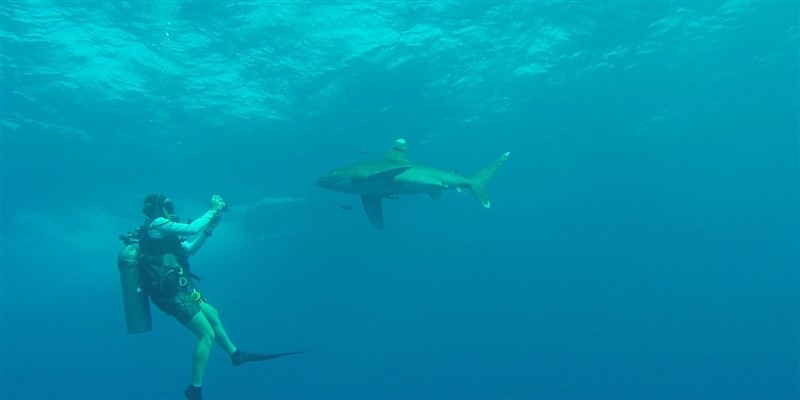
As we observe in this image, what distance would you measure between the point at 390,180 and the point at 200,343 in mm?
4728

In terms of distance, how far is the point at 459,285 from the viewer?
73938 millimetres

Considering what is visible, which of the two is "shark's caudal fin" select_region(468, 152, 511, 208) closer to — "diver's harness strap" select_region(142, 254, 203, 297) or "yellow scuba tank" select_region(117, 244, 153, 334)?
"diver's harness strap" select_region(142, 254, 203, 297)

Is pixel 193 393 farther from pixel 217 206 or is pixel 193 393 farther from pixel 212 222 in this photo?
Result: pixel 217 206

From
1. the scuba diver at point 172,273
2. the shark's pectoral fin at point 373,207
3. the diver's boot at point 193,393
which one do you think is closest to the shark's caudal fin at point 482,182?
the shark's pectoral fin at point 373,207

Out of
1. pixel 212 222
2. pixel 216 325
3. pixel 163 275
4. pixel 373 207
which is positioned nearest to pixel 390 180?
pixel 373 207

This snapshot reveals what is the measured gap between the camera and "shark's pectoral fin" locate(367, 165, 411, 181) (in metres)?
9.96

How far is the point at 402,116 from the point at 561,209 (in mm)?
27812

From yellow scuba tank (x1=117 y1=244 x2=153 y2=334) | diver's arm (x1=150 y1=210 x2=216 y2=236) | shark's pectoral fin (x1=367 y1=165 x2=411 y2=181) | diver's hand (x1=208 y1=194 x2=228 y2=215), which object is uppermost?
shark's pectoral fin (x1=367 y1=165 x2=411 y2=181)

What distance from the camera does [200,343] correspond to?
25.8 ft

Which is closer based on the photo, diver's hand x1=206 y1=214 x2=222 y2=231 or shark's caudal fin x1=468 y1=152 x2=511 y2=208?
diver's hand x1=206 y1=214 x2=222 y2=231

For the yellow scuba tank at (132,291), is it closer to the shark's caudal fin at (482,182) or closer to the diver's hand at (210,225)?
the diver's hand at (210,225)

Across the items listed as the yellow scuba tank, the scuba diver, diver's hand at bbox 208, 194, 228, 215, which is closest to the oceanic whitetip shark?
diver's hand at bbox 208, 194, 228, 215

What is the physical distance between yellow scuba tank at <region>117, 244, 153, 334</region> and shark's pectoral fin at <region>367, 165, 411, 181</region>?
4.44 m

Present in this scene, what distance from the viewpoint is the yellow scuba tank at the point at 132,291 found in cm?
780
